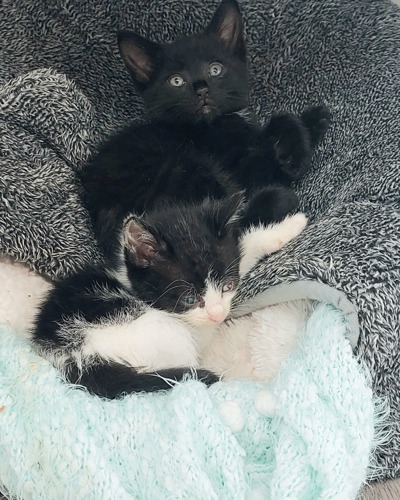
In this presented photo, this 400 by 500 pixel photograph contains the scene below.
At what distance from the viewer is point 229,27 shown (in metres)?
1.63

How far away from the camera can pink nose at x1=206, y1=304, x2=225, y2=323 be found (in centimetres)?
121

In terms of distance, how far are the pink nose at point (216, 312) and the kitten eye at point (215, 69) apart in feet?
2.16

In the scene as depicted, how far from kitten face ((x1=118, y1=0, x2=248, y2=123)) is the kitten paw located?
0.55ft

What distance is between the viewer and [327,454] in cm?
96

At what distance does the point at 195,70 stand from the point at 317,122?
0.32 m

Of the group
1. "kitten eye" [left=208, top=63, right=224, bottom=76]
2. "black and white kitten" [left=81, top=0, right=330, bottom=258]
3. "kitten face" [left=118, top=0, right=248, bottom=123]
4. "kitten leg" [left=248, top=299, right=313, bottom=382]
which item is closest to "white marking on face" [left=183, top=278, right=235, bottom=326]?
"kitten leg" [left=248, top=299, right=313, bottom=382]

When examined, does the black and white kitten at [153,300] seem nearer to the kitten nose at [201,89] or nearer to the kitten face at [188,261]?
the kitten face at [188,261]

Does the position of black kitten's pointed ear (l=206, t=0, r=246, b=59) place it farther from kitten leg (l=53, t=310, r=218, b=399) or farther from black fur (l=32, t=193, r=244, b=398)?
kitten leg (l=53, t=310, r=218, b=399)

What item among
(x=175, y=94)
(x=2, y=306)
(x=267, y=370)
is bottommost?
(x=267, y=370)

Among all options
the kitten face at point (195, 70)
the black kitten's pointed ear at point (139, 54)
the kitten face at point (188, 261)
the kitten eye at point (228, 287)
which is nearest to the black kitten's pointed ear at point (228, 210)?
the kitten face at point (188, 261)

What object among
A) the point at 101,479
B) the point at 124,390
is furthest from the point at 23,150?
the point at 101,479

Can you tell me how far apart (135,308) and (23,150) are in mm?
503

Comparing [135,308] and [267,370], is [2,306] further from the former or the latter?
[267,370]

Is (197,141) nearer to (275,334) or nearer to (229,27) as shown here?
(229,27)
